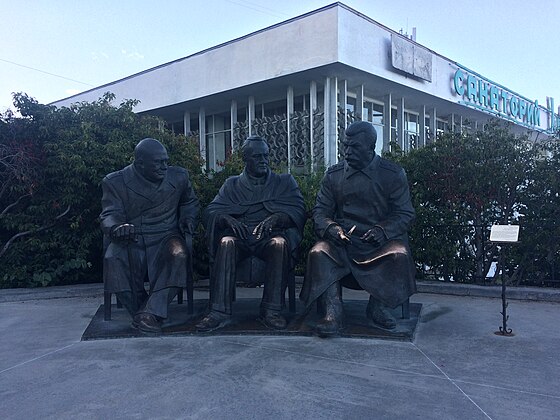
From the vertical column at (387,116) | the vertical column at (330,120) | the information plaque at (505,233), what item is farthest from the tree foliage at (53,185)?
the vertical column at (387,116)

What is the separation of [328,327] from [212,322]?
1.09 m

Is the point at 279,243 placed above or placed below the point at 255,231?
below

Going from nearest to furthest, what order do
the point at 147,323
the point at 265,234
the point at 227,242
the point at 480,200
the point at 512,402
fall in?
the point at 512,402
the point at 147,323
the point at 227,242
the point at 265,234
the point at 480,200

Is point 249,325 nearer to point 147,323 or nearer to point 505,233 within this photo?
point 147,323

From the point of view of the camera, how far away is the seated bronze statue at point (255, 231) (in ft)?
15.2

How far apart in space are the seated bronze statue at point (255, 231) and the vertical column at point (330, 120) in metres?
9.67

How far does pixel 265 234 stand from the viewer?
4.78 meters

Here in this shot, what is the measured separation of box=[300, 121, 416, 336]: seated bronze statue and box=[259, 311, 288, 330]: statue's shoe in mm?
302

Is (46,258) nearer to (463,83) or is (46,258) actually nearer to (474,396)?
(474,396)

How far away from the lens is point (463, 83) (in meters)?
18.9

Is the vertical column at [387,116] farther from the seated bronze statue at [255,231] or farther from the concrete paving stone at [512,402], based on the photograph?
the concrete paving stone at [512,402]

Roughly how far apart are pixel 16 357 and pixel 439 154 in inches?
233

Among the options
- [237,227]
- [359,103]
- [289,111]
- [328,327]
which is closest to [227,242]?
[237,227]

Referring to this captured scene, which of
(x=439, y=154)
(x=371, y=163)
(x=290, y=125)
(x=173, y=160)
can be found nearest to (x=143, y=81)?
(x=290, y=125)
